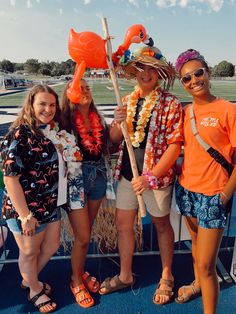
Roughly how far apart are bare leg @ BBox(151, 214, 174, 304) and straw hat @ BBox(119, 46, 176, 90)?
3.55 feet

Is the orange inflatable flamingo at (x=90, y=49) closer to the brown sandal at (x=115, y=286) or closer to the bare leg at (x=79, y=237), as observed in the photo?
the bare leg at (x=79, y=237)

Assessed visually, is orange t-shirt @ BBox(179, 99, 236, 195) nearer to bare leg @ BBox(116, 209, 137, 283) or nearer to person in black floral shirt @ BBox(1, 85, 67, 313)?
bare leg @ BBox(116, 209, 137, 283)

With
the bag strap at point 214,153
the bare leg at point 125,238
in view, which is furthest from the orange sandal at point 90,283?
the bag strap at point 214,153

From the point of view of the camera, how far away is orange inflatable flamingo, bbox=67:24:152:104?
1.97 m

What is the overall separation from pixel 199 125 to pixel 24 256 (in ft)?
5.06

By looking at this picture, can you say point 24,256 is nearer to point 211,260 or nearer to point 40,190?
point 40,190

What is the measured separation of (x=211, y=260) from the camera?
6.61 feet

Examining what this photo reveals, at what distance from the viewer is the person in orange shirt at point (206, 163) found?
188 cm

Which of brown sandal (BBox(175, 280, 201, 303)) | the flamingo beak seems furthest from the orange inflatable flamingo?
brown sandal (BBox(175, 280, 201, 303))

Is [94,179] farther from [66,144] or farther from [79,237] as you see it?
[79,237]

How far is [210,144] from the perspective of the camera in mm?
1901

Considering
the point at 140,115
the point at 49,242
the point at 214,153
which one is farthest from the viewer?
the point at 49,242

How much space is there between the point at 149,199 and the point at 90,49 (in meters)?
1.16

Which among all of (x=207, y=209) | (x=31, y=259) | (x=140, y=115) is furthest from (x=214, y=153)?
(x=31, y=259)
